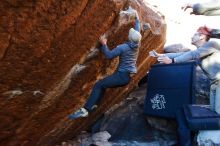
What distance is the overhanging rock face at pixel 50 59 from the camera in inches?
138

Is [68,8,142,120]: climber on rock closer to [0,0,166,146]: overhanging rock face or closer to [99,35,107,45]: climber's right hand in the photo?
[0,0,166,146]: overhanging rock face

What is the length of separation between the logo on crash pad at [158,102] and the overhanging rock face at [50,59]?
31.2 inches

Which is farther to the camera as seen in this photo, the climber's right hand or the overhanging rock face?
the climber's right hand

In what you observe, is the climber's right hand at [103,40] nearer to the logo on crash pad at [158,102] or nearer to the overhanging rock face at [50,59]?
the overhanging rock face at [50,59]

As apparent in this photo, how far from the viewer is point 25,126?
5188 mm

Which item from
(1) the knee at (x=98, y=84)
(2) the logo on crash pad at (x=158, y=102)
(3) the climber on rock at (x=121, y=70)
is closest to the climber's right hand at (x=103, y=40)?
(3) the climber on rock at (x=121, y=70)

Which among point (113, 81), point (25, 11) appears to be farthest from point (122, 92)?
point (25, 11)

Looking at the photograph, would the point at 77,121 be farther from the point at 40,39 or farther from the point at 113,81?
the point at 40,39

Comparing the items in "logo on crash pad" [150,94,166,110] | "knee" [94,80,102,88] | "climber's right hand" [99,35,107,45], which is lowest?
"logo on crash pad" [150,94,166,110]

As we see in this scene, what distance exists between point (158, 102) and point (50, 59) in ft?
8.99

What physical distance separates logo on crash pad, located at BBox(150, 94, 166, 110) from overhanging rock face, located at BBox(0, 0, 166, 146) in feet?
2.60

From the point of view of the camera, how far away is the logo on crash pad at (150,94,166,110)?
634 cm

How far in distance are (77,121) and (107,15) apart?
2.66 metres

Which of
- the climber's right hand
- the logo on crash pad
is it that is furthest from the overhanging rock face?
the logo on crash pad
